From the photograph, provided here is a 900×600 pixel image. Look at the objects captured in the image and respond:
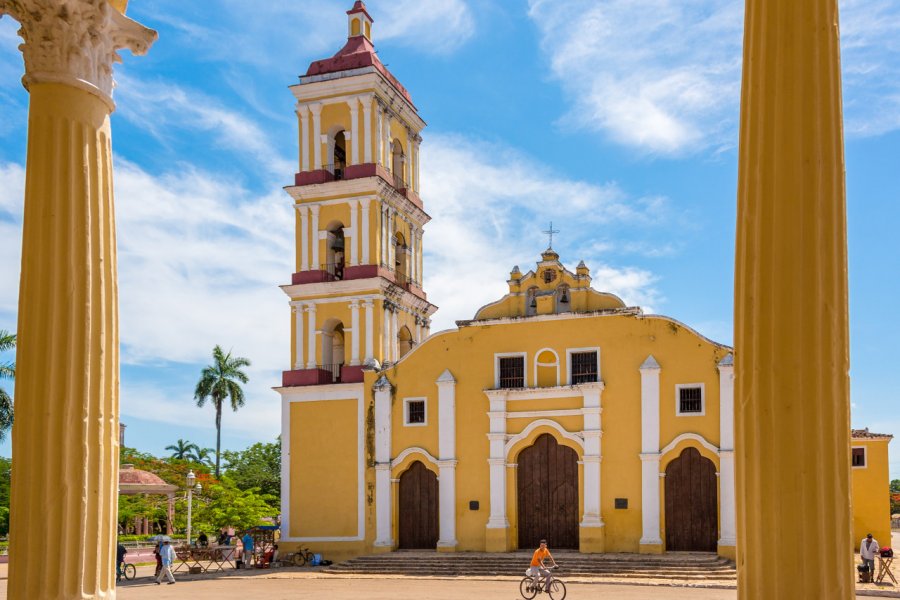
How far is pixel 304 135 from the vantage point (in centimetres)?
2925

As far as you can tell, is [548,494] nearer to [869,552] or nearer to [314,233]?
[869,552]

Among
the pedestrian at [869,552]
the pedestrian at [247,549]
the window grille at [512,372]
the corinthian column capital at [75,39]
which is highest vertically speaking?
the corinthian column capital at [75,39]

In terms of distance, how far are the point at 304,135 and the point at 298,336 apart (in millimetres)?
5431

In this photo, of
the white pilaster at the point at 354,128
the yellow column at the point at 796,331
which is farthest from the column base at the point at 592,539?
the yellow column at the point at 796,331

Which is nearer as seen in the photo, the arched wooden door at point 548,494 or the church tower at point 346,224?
the arched wooden door at point 548,494

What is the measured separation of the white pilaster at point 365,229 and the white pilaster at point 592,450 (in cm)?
677

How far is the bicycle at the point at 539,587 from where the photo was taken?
1752cm

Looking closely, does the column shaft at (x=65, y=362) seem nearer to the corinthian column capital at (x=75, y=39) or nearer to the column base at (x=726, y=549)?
the corinthian column capital at (x=75, y=39)

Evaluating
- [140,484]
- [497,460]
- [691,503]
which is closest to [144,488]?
[140,484]

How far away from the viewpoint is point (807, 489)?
3.33 meters

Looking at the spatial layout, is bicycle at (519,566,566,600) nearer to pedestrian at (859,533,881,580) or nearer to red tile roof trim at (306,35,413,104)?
pedestrian at (859,533,881,580)

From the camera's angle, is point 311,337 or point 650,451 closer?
point 650,451

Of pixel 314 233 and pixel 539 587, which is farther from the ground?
pixel 314 233

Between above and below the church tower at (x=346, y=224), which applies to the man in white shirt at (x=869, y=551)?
below
